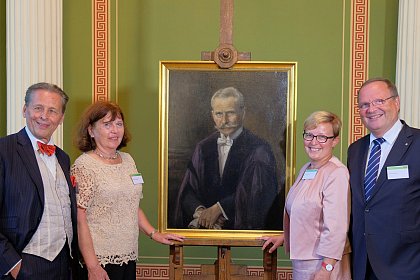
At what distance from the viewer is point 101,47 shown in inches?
196

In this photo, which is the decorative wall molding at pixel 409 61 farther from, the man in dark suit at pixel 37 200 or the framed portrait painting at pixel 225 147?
the man in dark suit at pixel 37 200

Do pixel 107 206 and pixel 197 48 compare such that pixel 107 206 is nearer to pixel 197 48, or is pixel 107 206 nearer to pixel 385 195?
pixel 385 195

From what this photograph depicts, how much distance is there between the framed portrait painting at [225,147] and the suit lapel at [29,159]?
3.61ft

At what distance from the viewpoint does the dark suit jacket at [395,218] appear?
8.71ft

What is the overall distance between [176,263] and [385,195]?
1512 mm

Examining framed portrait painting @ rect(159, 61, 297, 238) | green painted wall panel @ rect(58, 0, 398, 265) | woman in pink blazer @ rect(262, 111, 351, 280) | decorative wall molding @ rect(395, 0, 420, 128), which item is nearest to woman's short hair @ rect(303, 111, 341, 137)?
woman in pink blazer @ rect(262, 111, 351, 280)

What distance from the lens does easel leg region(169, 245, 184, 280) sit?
3.48 meters

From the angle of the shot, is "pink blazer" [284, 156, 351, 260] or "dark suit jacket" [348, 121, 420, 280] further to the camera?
"pink blazer" [284, 156, 351, 260]

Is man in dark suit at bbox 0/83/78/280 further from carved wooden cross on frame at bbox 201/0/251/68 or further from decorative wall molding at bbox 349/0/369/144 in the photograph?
decorative wall molding at bbox 349/0/369/144

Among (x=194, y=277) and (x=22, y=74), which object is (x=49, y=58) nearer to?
(x=22, y=74)

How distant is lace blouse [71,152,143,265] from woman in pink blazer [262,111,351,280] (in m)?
0.96

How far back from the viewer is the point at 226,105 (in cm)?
A: 365

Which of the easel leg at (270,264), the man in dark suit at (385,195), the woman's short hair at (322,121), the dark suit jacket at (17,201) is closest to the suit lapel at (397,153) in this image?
the man in dark suit at (385,195)

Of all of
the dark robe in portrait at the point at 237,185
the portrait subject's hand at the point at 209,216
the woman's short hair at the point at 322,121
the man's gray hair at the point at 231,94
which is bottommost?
the portrait subject's hand at the point at 209,216
